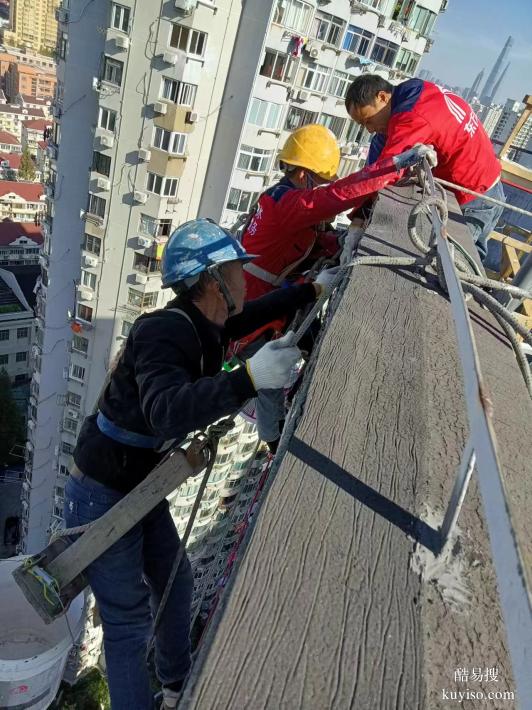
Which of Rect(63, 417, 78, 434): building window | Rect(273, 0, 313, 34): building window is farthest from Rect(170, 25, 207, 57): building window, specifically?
Rect(63, 417, 78, 434): building window

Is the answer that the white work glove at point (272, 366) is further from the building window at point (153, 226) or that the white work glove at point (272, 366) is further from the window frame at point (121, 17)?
the window frame at point (121, 17)

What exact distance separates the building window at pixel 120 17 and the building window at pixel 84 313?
607cm

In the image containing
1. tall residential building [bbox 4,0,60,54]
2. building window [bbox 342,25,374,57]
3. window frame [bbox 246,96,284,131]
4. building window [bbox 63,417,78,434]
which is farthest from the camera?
tall residential building [bbox 4,0,60,54]

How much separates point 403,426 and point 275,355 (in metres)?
0.76

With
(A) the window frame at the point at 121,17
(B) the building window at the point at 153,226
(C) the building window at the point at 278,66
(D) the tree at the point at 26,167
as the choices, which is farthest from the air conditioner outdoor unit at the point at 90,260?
(D) the tree at the point at 26,167

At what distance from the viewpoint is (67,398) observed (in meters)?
14.1

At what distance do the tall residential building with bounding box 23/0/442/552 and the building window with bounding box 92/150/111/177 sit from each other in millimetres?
22

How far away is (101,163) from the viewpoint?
10.5 metres

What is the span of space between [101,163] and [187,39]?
304 cm

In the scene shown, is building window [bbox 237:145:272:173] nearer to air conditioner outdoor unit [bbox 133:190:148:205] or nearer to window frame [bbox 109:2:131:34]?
air conditioner outdoor unit [bbox 133:190:148:205]

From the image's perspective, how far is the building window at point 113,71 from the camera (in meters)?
9.52

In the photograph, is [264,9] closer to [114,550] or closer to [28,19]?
[114,550]

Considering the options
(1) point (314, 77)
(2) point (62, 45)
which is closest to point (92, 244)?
(2) point (62, 45)

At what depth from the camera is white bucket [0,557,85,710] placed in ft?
16.5
